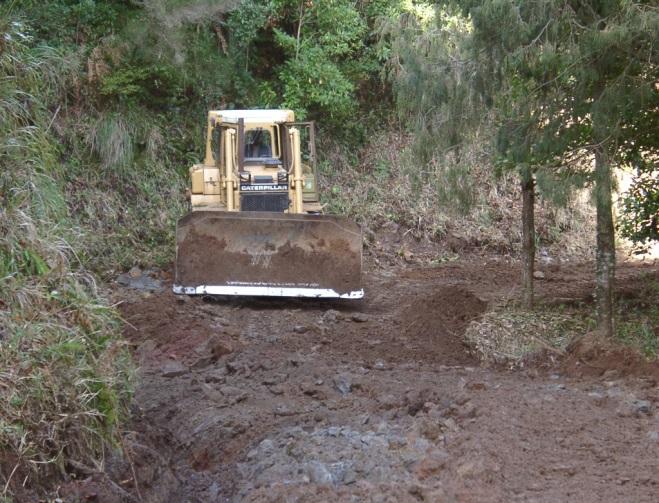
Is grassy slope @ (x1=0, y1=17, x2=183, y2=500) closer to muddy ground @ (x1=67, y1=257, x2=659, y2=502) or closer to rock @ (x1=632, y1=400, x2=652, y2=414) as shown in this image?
muddy ground @ (x1=67, y1=257, x2=659, y2=502)

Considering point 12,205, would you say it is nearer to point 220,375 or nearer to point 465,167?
point 220,375

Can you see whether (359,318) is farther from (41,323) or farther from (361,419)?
(41,323)

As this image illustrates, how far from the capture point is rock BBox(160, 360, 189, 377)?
29.2 ft

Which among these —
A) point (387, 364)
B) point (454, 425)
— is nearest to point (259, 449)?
point (454, 425)

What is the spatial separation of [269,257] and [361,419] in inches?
217

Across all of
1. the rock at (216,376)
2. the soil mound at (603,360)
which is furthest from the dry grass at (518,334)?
the rock at (216,376)

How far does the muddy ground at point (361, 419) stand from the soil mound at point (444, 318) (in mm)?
50

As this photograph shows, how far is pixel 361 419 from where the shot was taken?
695 cm

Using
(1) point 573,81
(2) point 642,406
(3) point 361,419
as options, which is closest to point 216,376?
(3) point 361,419

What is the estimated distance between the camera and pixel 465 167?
10.1 meters

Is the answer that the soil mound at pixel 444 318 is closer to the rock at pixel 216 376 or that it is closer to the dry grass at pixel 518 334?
the dry grass at pixel 518 334

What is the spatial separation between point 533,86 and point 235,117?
5227 mm

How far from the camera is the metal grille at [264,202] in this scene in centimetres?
1297

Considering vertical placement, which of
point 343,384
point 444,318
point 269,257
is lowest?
point 343,384
